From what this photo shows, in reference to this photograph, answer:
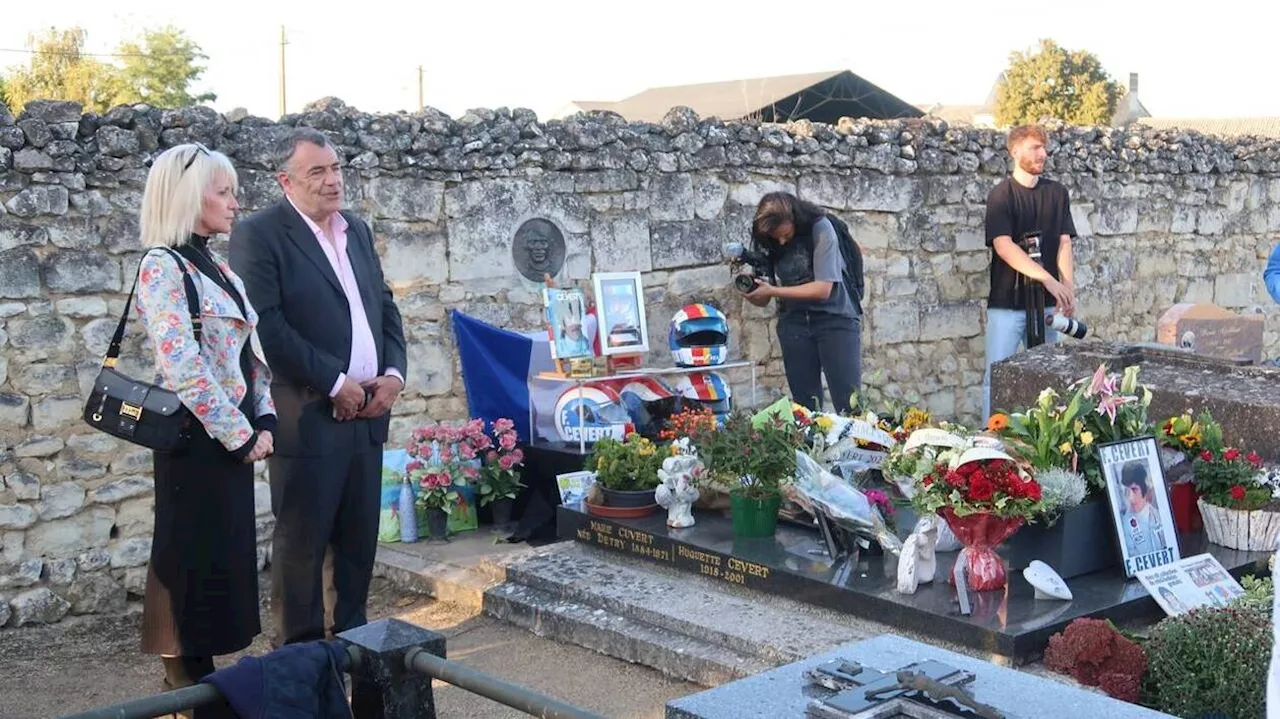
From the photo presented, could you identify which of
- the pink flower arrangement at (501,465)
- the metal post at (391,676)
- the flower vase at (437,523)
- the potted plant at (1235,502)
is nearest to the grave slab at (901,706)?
the metal post at (391,676)

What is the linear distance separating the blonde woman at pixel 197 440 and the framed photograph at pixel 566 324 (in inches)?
113

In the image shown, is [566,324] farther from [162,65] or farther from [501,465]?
[162,65]

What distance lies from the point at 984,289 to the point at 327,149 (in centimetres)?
620

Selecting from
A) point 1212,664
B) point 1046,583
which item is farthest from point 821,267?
point 1212,664

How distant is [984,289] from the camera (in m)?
9.55

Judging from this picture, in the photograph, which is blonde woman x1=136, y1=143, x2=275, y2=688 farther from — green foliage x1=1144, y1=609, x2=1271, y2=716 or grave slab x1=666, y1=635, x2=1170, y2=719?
green foliage x1=1144, y1=609, x2=1271, y2=716

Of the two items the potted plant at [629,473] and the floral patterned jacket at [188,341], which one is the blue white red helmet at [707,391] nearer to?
the potted plant at [629,473]

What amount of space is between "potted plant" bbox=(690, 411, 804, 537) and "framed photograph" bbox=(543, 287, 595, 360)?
59.2 inches

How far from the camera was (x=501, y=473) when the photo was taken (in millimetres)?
6605

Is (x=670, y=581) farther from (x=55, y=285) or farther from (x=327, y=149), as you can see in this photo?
(x=55, y=285)

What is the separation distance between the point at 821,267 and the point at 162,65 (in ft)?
76.9

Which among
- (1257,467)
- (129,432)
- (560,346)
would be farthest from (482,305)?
(1257,467)

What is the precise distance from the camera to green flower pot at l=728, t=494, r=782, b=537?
17.7 ft

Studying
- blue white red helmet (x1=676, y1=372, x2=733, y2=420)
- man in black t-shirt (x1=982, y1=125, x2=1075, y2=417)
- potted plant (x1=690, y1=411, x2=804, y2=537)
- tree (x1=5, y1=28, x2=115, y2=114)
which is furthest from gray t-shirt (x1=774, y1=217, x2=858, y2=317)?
tree (x1=5, y1=28, x2=115, y2=114)
